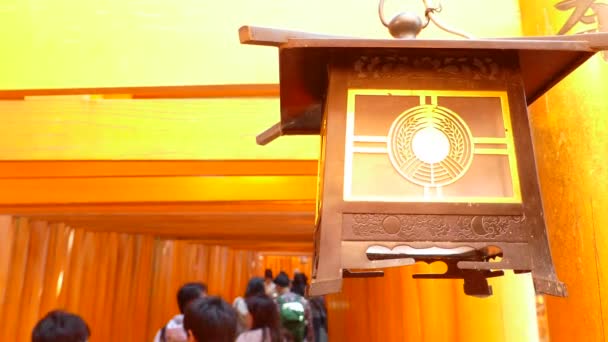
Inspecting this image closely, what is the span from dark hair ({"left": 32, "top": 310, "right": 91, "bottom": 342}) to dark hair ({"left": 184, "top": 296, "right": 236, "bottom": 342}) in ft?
2.19

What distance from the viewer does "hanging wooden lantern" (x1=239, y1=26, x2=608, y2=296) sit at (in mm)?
1354

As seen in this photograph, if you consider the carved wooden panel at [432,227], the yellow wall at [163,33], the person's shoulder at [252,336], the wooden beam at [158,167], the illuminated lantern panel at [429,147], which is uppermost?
the yellow wall at [163,33]

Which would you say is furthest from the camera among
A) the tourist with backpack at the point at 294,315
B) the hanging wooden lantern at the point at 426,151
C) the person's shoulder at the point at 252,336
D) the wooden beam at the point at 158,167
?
the tourist with backpack at the point at 294,315

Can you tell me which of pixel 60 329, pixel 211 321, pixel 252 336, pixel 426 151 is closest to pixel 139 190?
pixel 252 336

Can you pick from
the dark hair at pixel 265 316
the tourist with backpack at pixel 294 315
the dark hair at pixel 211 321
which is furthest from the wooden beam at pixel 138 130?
the tourist with backpack at pixel 294 315

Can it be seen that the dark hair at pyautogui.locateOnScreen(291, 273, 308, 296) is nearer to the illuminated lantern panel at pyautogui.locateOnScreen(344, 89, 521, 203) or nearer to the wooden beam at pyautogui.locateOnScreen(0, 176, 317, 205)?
the wooden beam at pyautogui.locateOnScreen(0, 176, 317, 205)

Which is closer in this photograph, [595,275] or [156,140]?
[595,275]

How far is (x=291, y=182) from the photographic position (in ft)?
18.0

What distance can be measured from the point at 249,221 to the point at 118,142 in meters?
4.76

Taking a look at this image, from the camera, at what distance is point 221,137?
3.76 meters

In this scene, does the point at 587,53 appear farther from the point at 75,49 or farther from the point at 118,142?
the point at 118,142

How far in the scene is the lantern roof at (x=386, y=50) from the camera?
1359mm

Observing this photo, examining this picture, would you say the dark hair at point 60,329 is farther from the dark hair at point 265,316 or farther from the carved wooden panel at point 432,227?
the carved wooden panel at point 432,227

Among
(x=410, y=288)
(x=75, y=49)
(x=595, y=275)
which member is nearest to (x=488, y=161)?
(x=595, y=275)
